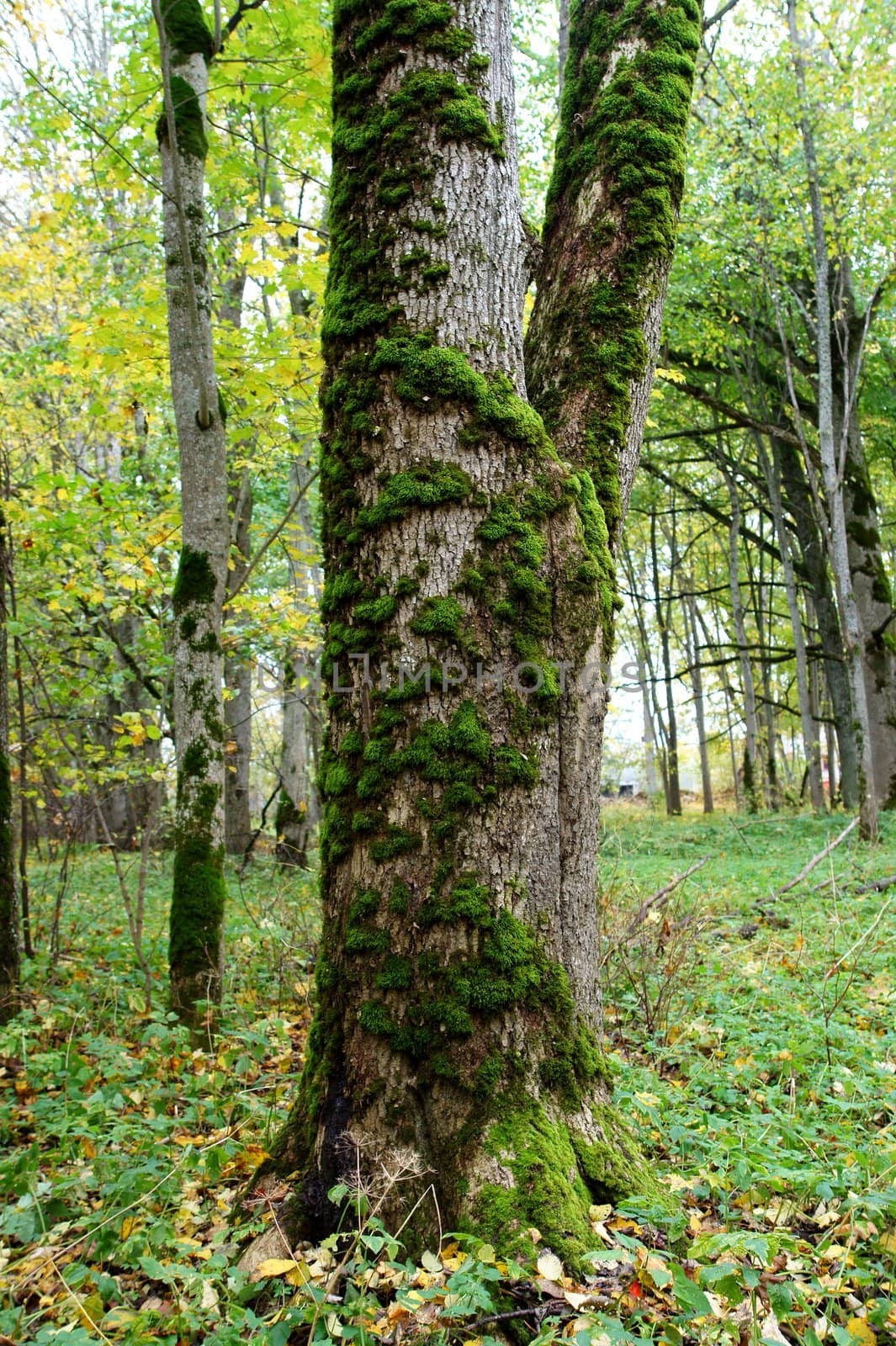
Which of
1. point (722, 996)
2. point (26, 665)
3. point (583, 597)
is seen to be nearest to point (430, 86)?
point (583, 597)

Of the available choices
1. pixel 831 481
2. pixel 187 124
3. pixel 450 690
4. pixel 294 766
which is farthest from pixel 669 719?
pixel 450 690

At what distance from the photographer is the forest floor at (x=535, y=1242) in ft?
5.64

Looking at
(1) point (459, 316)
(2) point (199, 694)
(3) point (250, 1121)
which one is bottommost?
(3) point (250, 1121)

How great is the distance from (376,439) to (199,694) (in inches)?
98.5

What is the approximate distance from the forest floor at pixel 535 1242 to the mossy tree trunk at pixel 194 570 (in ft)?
1.54

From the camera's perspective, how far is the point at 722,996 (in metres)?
4.21

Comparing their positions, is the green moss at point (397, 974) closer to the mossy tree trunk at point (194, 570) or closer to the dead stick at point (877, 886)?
the mossy tree trunk at point (194, 570)

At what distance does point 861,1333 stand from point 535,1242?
2.23 ft

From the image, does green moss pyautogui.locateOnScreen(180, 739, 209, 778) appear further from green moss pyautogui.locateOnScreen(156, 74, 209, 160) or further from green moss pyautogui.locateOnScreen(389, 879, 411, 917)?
green moss pyautogui.locateOnScreen(156, 74, 209, 160)

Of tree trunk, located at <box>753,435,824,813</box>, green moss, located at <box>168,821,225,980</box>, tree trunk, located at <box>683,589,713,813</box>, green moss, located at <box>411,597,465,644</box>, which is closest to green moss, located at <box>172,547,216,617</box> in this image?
green moss, located at <box>168,821,225,980</box>

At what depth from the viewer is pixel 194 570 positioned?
174 inches

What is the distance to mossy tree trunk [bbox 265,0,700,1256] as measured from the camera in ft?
6.75

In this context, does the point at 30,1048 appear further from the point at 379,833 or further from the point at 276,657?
the point at 276,657

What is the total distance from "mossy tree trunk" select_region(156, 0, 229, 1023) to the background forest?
342 mm
